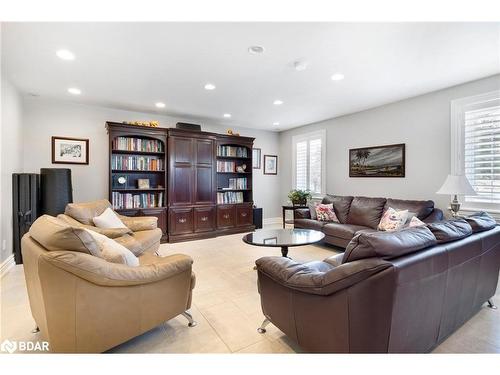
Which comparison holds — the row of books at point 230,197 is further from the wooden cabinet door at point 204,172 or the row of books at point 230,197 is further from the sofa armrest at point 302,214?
the sofa armrest at point 302,214

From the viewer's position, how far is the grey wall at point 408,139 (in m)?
3.66

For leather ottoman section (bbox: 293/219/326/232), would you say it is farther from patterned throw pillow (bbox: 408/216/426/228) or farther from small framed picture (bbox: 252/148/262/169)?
small framed picture (bbox: 252/148/262/169)

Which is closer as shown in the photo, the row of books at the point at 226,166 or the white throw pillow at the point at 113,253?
the white throw pillow at the point at 113,253

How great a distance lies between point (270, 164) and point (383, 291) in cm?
567

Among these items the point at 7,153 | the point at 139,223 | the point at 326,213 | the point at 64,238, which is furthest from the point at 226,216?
the point at 64,238

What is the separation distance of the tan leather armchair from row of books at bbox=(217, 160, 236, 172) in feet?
13.1

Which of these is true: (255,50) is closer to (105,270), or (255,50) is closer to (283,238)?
(283,238)

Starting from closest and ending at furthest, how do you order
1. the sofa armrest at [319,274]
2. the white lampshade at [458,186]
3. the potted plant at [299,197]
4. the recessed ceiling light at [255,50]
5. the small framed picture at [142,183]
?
the sofa armrest at [319,274]
the recessed ceiling light at [255,50]
the white lampshade at [458,186]
the small framed picture at [142,183]
the potted plant at [299,197]

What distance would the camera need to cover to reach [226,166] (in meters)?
5.82

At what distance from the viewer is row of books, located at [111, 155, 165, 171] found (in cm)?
452

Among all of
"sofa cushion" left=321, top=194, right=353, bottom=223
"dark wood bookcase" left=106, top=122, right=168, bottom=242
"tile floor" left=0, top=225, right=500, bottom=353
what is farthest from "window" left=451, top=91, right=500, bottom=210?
"dark wood bookcase" left=106, top=122, right=168, bottom=242

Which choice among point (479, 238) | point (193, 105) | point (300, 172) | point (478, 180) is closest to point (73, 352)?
point (479, 238)

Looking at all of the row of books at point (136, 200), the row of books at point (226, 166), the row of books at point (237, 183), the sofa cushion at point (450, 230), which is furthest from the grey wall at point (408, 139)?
the row of books at point (136, 200)

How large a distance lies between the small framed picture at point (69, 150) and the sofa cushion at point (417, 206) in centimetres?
524
